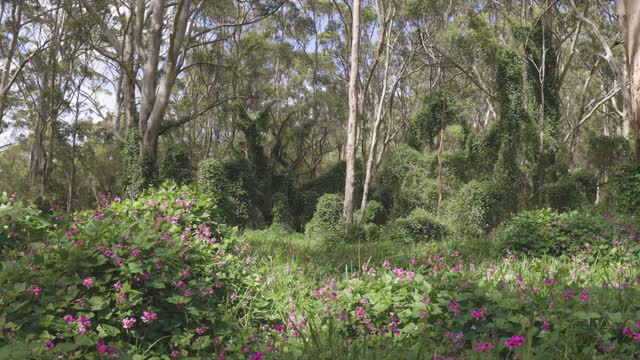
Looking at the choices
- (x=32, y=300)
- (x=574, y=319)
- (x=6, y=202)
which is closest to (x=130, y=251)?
(x=32, y=300)

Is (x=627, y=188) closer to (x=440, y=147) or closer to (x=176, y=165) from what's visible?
(x=440, y=147)

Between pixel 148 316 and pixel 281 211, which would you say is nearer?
pixel 148 316

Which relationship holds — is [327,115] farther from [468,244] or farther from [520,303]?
[520,303]

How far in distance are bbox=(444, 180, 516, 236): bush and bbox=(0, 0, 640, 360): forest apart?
0.07 m

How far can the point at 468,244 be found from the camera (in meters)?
9.02

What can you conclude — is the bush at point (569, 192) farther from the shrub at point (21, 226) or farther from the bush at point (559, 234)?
the shrub at point (21, 226)

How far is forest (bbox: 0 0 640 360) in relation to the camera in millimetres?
3084

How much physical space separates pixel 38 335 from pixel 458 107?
16.5m

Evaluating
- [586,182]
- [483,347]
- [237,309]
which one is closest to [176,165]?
[237,309]

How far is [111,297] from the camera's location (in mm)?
3215

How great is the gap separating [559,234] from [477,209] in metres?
6.85

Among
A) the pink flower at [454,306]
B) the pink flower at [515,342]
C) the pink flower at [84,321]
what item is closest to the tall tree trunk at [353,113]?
the pink flower at [454,306]

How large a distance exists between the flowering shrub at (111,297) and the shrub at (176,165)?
1265cm

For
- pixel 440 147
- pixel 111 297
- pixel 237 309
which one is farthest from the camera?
pixel 440 147
